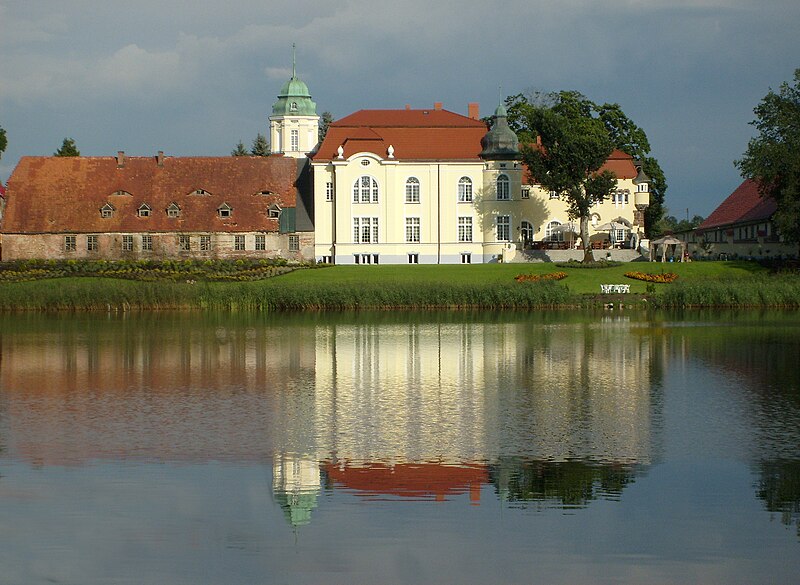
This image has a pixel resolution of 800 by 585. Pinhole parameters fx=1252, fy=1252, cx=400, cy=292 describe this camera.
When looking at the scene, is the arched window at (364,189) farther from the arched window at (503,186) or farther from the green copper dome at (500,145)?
the arched window at (503,186)

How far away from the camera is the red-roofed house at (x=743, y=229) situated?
80875 millimetres

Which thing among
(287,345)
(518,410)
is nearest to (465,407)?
(518,410)

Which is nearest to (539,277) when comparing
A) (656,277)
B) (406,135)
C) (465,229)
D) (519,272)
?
(519,272)

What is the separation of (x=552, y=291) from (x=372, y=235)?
24.1 meters

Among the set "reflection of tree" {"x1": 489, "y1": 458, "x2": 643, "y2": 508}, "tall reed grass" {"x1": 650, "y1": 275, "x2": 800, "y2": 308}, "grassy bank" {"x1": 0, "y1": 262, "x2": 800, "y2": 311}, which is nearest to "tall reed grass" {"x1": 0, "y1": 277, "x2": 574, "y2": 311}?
"grassy bank" {"x1": 0, "y1": 262, "x2": 800, "y2": 311}

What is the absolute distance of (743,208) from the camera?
9525 cm

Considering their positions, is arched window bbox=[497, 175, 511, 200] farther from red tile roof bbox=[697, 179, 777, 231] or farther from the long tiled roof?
red tile roof bbox=[697, 179, 777, 231]

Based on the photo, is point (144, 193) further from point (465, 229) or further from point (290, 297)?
point (290, 297)

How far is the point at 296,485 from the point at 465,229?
65.5 metres

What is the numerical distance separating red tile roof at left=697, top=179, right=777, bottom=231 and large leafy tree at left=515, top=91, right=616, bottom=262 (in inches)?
609

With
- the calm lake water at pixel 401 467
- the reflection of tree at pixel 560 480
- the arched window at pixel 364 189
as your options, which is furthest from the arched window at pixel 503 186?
the reflection of tree at pixel 560 480

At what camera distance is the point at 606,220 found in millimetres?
85688

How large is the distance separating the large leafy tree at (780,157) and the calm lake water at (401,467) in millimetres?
35796

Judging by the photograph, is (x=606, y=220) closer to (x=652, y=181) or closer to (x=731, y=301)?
(x=652, y=181)
